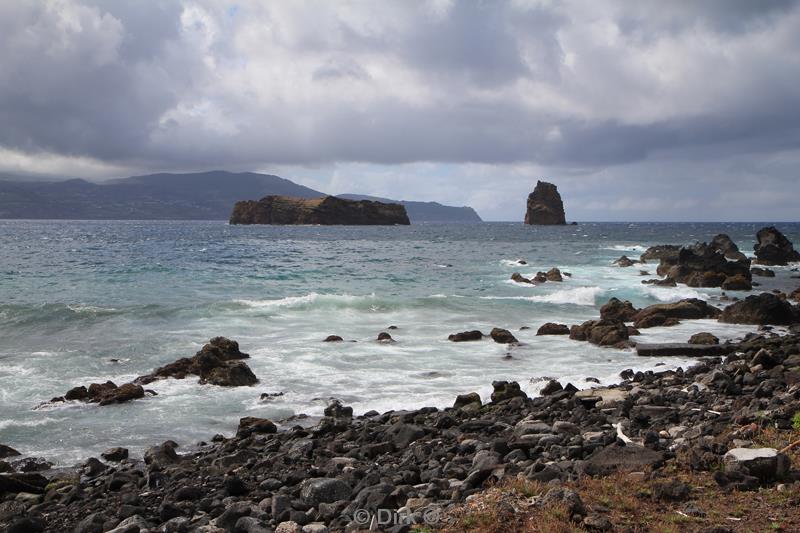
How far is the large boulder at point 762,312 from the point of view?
2442 cm

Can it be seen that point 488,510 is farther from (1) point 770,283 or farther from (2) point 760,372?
(1) point 770,283

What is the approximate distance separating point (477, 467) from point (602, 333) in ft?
46.3

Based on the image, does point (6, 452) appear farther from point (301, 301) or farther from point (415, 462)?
point (301, 301)

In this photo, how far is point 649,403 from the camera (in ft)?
36.6

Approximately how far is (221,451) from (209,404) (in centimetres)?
357

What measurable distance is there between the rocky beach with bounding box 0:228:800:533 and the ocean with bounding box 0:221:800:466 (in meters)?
0.76

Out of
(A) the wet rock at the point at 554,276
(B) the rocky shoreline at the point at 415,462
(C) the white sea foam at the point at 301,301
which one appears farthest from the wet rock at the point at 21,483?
(A) the wet rock at the point at 554,276

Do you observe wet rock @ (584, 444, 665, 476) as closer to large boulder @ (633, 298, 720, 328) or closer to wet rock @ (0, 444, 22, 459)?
wet rock @ (0, 444, 22, 459)

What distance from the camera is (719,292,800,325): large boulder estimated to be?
80.1ft

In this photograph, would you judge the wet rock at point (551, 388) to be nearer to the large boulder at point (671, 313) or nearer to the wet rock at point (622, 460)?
the wet rock at point (622, 460)

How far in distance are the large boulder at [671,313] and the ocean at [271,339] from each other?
79 cm

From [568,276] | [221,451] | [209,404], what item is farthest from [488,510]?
[568,276]

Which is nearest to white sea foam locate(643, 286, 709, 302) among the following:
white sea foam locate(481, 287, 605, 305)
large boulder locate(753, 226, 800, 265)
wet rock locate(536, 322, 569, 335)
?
white sea foam locate(481, 287, 605, 305)

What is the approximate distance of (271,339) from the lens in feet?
72.6
